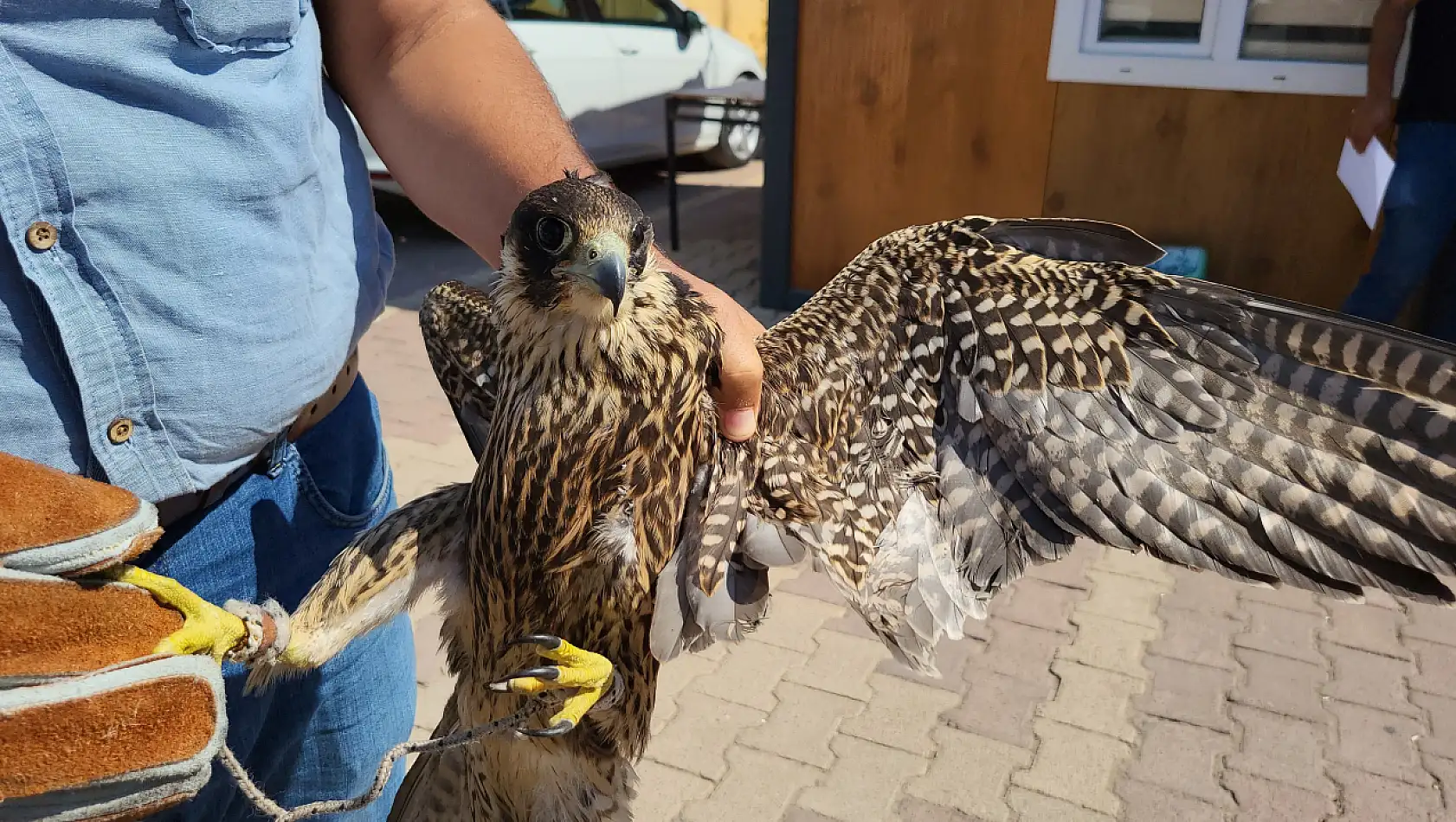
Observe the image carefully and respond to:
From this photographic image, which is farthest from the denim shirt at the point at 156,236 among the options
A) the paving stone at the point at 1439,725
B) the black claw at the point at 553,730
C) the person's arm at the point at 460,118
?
the paving stone at the point at 1439,725

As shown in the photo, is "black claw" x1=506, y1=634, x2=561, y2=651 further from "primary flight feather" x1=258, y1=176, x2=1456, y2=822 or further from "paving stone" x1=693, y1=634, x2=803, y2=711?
"paving stone" x1=693, y1=634, x2=803, y2=711

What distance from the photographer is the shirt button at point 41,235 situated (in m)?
1.39

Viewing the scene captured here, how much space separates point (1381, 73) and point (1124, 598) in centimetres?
339

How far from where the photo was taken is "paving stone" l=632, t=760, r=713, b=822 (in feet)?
11.2

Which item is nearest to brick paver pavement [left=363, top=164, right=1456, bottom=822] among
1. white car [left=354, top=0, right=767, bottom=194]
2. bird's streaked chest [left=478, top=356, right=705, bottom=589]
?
bird's streaked chest [left=478, top=356, right=705, bottom=589]

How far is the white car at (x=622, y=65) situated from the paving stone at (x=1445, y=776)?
8.41m

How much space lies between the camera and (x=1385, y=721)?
379 cm

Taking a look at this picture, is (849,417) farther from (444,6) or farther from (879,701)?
(879,701)

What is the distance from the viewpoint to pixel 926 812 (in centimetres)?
340

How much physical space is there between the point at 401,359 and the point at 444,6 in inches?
220

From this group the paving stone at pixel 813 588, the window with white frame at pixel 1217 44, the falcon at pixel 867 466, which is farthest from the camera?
the window with white frame at pixel 1217 44

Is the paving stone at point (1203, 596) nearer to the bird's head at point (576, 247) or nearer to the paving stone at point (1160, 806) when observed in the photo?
the paving stone at point (1160, 806)

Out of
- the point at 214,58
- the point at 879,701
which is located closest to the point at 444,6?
the point at 214,58

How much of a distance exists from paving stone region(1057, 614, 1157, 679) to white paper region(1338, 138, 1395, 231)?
2963mm
